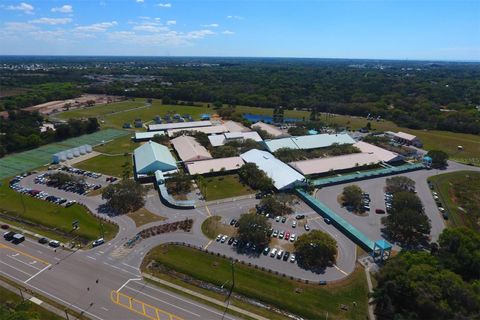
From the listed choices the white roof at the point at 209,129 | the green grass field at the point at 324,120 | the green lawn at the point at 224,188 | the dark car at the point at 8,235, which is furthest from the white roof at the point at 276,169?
the green grass field at the point at 324,120

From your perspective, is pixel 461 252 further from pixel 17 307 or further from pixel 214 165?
pixel 17 307

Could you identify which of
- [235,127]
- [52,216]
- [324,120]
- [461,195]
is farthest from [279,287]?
[324,120]

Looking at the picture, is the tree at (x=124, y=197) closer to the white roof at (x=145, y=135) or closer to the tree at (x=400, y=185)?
the white roof at (x=145, y=135)

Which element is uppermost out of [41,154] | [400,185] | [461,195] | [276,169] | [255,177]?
[276,169]

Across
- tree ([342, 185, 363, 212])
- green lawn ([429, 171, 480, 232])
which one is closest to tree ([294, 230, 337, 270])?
tree ([342, 185, 363, 212])

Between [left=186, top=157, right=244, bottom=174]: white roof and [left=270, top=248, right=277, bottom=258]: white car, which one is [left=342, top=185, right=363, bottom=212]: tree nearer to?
[left=270, top=248, right=277, bottom=258]: white car

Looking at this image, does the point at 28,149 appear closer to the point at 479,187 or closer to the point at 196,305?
the point at 196,305
